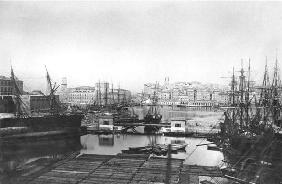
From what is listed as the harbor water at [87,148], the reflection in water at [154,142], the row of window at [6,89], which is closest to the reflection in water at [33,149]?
the harbor water at [87,148]

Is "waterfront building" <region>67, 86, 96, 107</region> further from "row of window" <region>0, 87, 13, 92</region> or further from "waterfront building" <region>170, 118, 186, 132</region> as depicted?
"waterfront building" <region>170, 118, 186, 132</region>

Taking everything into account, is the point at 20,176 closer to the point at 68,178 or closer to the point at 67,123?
the point at 68,178

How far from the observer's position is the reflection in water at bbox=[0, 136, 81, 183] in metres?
29.8

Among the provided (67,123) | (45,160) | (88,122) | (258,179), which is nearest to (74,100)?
(88,122)

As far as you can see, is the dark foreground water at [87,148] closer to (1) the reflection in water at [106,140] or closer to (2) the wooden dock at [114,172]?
(1) the reflection in water at [106,140]

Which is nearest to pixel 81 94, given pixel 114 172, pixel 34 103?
pixel 34 103

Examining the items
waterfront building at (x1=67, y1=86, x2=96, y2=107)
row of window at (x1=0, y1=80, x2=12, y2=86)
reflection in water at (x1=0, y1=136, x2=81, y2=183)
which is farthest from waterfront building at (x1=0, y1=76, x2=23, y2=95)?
waterfront building at (x1=67, y1=86, x2=96, y2=107)

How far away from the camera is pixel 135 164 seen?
2075 centimetres

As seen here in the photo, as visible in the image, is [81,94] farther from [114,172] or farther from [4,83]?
[114,172]

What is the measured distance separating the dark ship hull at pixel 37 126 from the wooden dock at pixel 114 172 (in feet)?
60.5

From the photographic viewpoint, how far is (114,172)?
732 inches

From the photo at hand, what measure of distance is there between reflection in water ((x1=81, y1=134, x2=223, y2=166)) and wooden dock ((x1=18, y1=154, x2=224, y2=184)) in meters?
7.97

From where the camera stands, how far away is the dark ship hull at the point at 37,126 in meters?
37.7

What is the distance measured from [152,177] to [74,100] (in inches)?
5329
